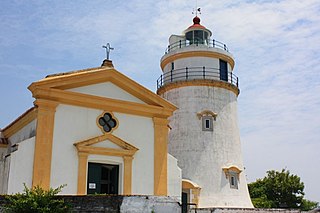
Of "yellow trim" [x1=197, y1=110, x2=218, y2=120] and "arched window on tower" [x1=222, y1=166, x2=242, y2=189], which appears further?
"yellow trim" [x1=197, y1=110, x2=218, y2=120]

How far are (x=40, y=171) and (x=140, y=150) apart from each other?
422cm

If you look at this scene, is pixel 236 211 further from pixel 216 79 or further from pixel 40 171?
pixel 216 79

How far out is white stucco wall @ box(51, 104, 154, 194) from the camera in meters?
16.7

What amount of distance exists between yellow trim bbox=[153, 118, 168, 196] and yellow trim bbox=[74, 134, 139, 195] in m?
1.09

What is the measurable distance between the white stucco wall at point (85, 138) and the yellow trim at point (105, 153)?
18 centimetres

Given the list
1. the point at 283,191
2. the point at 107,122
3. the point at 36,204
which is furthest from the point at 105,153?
the point at 283,191

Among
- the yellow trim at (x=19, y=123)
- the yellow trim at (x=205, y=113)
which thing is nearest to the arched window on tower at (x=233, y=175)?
the yellow trim at (x=205, y=113)

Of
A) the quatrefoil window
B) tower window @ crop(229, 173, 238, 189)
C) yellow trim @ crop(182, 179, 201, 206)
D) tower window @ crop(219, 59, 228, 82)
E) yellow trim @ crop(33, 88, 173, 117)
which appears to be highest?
tower window @ crop(219, 59, 228, 82)

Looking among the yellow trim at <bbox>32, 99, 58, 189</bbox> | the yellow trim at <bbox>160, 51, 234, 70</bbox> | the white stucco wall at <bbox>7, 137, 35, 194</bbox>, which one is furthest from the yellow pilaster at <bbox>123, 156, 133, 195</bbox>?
the yellow trim at <bbox>160, 51, 234, 70</bbox>

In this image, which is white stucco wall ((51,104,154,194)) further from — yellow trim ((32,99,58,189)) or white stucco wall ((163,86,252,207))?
white stucco wall ((163,86,252,207))

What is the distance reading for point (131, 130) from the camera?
18578mm

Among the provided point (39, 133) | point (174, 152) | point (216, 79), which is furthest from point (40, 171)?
point (216, 79)

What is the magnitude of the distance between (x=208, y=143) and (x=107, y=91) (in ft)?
29.8

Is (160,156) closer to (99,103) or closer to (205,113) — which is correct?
(99,103)
